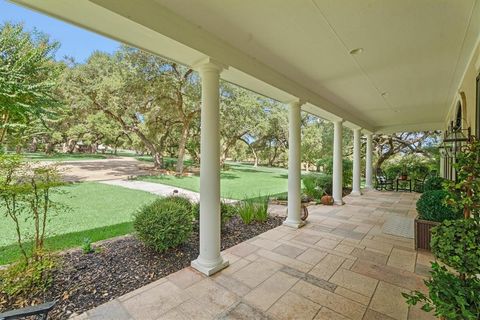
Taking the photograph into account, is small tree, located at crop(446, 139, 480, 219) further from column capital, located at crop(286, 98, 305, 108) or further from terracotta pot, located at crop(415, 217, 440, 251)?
column capital, located at crop(286, 98, 305, 108)

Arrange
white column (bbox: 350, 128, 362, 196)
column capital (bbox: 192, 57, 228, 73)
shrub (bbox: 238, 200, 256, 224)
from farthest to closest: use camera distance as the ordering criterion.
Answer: white column (bbox: 350, 128, 362, 196) → shrub (bbox: 238, 200, 256, 224) → column capital (bbox: 192, 57, 228, 73)

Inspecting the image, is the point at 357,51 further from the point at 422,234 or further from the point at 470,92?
the point at 422,234

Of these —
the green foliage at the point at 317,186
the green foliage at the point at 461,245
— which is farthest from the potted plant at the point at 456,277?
the green foliage at the point at 317,186

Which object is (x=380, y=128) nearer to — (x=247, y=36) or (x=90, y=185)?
(x=247, y=36)

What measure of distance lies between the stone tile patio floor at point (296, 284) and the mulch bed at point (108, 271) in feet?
0.54

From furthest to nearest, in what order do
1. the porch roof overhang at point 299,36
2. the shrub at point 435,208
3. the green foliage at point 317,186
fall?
1. the green foliage at point 317,186
2. the shrub at point 435,208
3. the porch roof overhang at point 299,36

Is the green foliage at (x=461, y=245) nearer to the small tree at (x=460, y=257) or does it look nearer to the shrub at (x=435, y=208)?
the small tree at (x=460, y=257)

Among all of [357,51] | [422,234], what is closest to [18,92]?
[357,51]

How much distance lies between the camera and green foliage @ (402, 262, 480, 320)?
1.16 meters

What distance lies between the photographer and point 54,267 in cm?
246

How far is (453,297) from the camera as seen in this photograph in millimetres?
1243

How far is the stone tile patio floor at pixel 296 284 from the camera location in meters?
1.98

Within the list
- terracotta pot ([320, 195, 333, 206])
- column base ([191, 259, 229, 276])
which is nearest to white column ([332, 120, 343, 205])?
terracotta pot ([320, 195, 333, 206])

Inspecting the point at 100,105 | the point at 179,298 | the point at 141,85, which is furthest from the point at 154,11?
the point at 100,105
